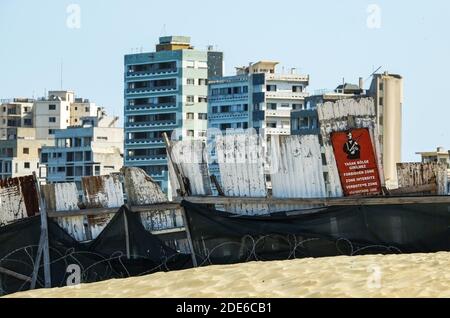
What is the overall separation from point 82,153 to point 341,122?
13345 cm

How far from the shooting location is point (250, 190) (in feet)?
61.2

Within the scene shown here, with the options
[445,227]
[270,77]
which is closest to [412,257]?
[445,227]

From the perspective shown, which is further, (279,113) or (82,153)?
(82,153)

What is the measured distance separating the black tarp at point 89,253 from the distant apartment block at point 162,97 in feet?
419

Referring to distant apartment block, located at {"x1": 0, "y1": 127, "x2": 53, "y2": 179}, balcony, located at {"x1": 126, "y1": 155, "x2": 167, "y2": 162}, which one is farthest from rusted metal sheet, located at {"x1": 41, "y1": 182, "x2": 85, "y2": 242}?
distant apartment block, located at {"x1": 0, "y1": 127, "x2": 53, "y2": 179}

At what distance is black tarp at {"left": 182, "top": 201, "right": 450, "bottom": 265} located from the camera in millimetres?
17656

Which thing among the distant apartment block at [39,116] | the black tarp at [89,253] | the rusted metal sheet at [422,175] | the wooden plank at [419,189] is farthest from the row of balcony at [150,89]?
the wooden plank at [419,189]

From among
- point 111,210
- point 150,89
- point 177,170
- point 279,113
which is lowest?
point 111,210

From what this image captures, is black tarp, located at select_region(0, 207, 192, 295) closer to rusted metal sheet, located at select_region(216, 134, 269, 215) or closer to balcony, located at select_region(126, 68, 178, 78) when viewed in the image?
rusted metal sheet, located at select_region(216, 134, 269, 215)

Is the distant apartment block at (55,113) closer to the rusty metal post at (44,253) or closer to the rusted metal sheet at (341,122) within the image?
the rusty metal post at (44,253)

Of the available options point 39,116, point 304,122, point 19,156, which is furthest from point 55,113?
point 304,122

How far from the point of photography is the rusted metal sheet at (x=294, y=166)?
1839cm

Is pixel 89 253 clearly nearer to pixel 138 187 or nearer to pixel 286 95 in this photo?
pixel 138 187

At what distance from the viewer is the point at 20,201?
752 inches
